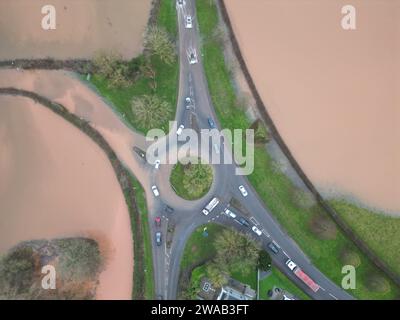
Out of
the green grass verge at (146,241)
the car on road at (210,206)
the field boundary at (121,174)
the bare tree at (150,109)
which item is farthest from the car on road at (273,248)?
the bare tree at (150,109)

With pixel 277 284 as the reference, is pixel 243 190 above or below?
above

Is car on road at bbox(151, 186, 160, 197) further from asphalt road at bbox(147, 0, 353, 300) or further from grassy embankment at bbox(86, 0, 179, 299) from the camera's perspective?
grassy embankment at bbox(86, 0, 179, 299)

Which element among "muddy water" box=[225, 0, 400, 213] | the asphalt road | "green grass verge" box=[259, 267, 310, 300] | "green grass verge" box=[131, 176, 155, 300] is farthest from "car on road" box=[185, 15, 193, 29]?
"green grass verge" box=[259, 267, 310, 300]

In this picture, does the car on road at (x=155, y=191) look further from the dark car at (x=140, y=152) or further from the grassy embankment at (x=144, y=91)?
the dark car at (x=140, y=152)

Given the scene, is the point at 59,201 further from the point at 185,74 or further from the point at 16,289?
the point at 185,74

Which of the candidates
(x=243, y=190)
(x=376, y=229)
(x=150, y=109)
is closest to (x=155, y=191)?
(x=150, y=109)

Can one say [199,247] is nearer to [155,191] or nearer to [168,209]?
[168,209]

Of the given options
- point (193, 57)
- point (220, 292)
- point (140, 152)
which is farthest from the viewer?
point (193, 57)
